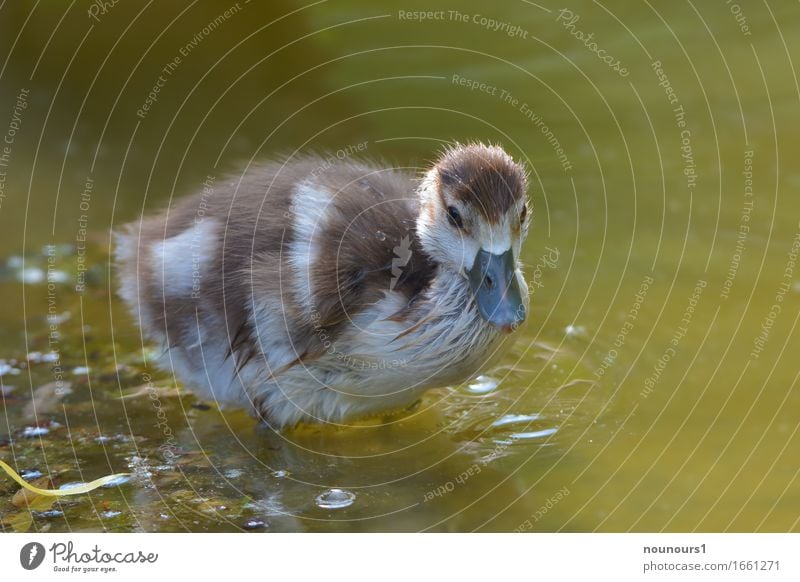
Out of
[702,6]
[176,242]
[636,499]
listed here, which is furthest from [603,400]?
[702,6]

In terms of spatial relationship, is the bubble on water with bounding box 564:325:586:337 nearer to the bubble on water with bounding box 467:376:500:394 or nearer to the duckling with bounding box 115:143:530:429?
the bubble on water with bounding box 467:376:500:394

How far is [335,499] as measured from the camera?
2787 mm

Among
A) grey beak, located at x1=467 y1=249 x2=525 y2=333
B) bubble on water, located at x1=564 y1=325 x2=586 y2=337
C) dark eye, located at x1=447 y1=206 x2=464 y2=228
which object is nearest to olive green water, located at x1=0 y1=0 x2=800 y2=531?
bubble on water, located at x1=564 y1=325 x2=586 y2=337

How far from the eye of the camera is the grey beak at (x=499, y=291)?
2.70 metres

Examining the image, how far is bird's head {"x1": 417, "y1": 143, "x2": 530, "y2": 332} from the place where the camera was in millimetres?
2715

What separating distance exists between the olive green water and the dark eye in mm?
674

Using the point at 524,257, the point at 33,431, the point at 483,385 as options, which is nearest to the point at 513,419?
the point at 483,385

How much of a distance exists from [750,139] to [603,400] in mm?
1519
